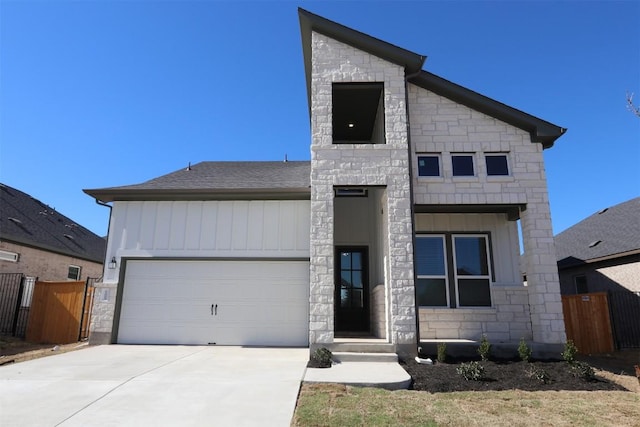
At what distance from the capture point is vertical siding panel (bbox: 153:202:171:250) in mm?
10156

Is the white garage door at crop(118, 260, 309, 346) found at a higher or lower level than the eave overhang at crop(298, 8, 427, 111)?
lower

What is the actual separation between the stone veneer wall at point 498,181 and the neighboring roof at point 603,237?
21.5 feet

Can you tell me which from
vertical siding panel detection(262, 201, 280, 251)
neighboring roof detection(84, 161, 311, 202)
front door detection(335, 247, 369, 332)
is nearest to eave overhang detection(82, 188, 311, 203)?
neighboring roof detection(84, 161, 311, 202)

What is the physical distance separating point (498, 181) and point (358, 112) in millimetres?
4209

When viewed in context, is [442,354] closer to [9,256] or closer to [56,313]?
[56,313]

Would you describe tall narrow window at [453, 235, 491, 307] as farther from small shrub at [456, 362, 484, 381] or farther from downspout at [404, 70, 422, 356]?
small shrub at [456, 362, 484, 381]

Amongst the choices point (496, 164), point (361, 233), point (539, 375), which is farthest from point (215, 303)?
point (496, 164)

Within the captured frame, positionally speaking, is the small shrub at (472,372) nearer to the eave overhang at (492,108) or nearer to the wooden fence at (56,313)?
the eave overhang at (492,108)

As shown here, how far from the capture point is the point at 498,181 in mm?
8602

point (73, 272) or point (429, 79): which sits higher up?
point (429, 79)

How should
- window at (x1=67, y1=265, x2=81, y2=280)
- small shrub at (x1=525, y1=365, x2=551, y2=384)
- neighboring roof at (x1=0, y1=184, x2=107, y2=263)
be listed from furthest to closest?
window at (x1=67, y1=265, x2=81, y2=280), neighboring roof at (x1=0, y1=184, x2=107, y2=263), small shrub at (x1=525, y1=365, x2=551, y2=384)

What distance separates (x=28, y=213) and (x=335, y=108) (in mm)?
14476

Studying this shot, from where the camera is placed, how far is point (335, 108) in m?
10.1

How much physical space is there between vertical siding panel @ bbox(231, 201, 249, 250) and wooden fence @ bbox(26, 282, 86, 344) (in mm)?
5009
